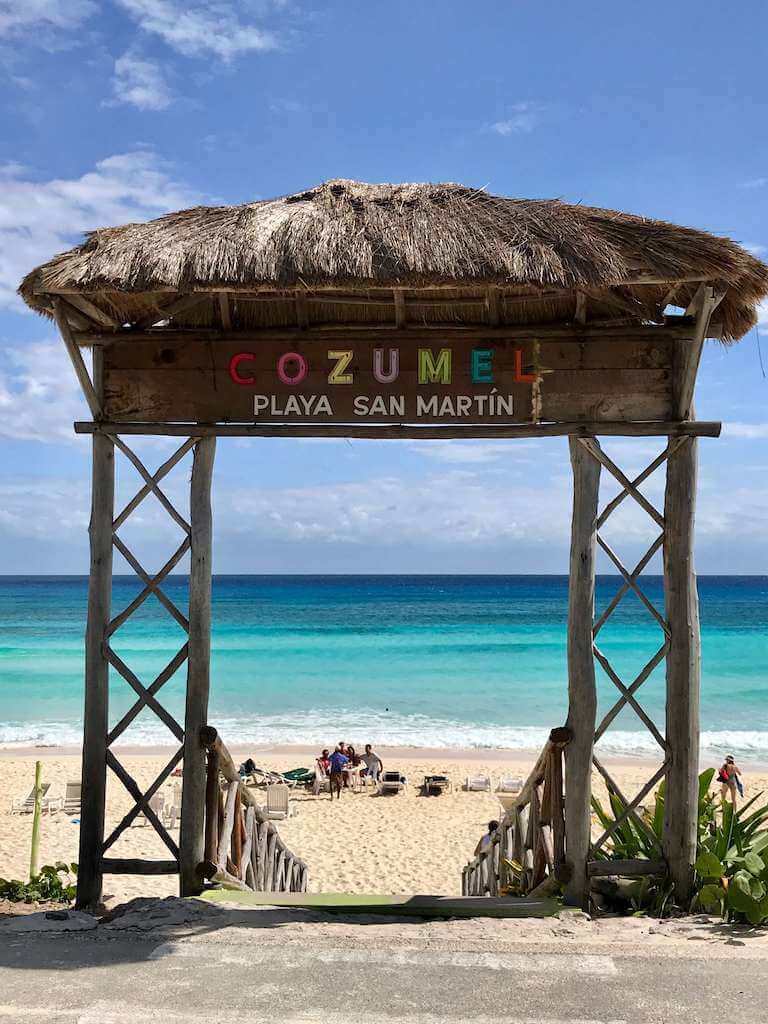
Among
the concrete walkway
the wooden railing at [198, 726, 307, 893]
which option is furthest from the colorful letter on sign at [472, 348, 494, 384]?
the concrete walkway

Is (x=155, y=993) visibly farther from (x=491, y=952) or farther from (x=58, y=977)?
(x=491, y=952)

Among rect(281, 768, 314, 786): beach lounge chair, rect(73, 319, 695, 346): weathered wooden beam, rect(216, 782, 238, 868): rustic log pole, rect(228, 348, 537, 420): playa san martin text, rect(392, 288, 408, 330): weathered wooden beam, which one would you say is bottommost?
rect(281, 768, 314, 786): beach lounge chair

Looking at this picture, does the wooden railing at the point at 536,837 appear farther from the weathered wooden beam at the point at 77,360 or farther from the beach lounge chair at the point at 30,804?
the beach lounge chair at the point at 30,804

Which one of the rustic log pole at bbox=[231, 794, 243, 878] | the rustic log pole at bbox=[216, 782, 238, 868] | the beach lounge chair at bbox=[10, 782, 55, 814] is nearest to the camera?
the rustic log pole at bbox=[216, 782, 238, 868]

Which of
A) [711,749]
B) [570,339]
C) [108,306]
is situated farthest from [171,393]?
[711,749]

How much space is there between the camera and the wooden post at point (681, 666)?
564 centimetres

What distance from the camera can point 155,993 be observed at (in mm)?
4090

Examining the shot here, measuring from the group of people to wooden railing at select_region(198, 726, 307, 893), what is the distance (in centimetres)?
804

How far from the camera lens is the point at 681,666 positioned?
5703 millimetres

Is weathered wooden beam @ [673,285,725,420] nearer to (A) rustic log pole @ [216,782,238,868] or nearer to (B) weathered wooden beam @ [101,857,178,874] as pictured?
(A) rustic log pole @ [216,782,238,868]

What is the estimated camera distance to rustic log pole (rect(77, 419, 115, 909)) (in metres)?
5.77

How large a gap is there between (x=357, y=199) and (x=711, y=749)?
19.1 m

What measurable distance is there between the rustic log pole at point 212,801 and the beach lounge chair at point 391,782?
444 inches

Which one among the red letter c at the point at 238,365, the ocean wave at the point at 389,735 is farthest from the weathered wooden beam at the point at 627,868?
the ocean wave at the point at 389,735
